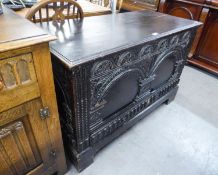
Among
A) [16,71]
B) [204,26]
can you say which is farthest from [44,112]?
[204,26]

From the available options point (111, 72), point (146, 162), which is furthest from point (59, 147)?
point (146, 162)

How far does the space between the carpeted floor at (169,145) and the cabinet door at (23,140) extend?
15.7 inches

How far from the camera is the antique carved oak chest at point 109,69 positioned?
2.92 feet

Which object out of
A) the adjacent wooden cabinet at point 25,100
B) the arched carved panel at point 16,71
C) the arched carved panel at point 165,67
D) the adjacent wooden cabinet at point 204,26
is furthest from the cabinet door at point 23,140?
the adjacent wooden cabinet at point 204,26

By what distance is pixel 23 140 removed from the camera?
0.83 meters

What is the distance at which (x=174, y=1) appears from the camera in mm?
2502

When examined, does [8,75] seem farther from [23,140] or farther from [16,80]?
[23,140]

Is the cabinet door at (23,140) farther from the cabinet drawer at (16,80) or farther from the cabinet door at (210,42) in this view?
the cabinet door at (210,42)

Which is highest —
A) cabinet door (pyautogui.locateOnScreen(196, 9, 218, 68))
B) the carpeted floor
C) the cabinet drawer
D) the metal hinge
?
the cabinet drawer

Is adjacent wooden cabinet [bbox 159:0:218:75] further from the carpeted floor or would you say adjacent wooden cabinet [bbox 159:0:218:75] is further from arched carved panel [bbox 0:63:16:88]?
arched carved panel [bbox 0:63:16:88]

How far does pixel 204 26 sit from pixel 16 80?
2408 mm

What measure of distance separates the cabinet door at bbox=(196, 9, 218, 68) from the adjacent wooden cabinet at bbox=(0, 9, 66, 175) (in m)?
2.26

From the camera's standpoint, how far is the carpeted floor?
4.24ft

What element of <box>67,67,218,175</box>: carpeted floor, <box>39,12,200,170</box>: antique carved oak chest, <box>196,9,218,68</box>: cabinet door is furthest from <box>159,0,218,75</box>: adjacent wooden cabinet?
<box>39,12,200,170</box>: antique carved oak chest
